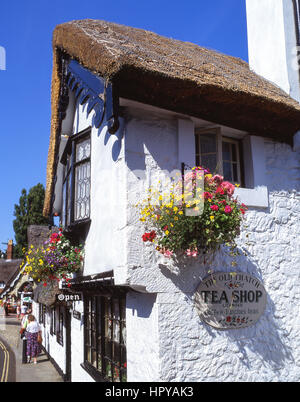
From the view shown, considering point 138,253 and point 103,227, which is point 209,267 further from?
point 103,227

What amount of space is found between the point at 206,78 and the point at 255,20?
319cm

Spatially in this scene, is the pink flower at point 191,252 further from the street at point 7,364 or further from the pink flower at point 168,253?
the street at point 7,364

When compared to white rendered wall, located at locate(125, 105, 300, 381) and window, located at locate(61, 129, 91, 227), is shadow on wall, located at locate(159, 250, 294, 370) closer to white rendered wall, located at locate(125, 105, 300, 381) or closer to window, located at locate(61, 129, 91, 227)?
white rendered wall, located at locate(125, 105, 300, 381)

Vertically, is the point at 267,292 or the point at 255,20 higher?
the point at 255,20

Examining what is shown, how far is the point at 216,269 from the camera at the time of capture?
15.4ft

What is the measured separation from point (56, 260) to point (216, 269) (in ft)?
9.25

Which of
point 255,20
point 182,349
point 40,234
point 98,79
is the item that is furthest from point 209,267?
point 40,234

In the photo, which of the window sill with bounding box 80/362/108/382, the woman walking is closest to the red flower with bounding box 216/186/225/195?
the window sill with bounding box 80/362/108/382

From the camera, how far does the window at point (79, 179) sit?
6254 millimetres

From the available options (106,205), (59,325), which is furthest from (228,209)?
(59,325)

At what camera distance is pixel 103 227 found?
5.23 meters

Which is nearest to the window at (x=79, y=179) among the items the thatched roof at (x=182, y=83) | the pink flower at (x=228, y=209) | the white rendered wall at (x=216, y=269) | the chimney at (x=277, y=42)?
the thatched roof at (x=182, y=83)

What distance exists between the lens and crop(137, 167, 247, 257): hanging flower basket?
4.09m

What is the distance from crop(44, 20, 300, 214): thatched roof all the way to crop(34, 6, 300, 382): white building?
16 millimetres
